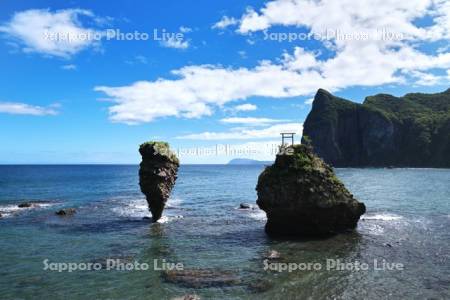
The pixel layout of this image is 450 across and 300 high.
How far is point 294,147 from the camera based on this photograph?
133 feet

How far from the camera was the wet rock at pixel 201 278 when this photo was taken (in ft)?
81.9

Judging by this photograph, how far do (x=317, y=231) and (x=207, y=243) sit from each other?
1077 cm

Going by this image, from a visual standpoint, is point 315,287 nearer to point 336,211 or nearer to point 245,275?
point 245,275

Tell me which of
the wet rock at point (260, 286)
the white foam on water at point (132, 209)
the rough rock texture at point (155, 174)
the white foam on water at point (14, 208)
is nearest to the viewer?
the wet rock at point (260, 286)

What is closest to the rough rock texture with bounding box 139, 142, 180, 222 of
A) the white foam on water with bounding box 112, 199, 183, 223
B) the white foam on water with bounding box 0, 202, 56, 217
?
the white foam on water with bounding box 112, 199, 183, 223

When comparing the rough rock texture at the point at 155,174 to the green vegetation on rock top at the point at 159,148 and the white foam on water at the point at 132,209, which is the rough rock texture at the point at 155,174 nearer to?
the green vegetation on rock top at the point at 159,148

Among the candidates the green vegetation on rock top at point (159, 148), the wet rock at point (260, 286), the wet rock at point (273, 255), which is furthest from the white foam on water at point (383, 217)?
the wet rock at point (260, 286)

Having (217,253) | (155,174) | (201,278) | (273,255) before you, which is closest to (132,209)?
(155,174)

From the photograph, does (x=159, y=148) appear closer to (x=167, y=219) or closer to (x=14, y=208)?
(x=167, y=219)

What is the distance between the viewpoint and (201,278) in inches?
1021

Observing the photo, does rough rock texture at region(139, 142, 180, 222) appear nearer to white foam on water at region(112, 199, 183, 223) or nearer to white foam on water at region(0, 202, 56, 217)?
white foam on water at region(112, 199, 183, 223)

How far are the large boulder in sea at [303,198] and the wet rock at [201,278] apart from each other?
13.1m

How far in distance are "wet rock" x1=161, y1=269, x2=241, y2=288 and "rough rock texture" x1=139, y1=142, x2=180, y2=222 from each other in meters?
21.9

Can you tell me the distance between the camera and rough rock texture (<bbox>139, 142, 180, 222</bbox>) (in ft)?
160
